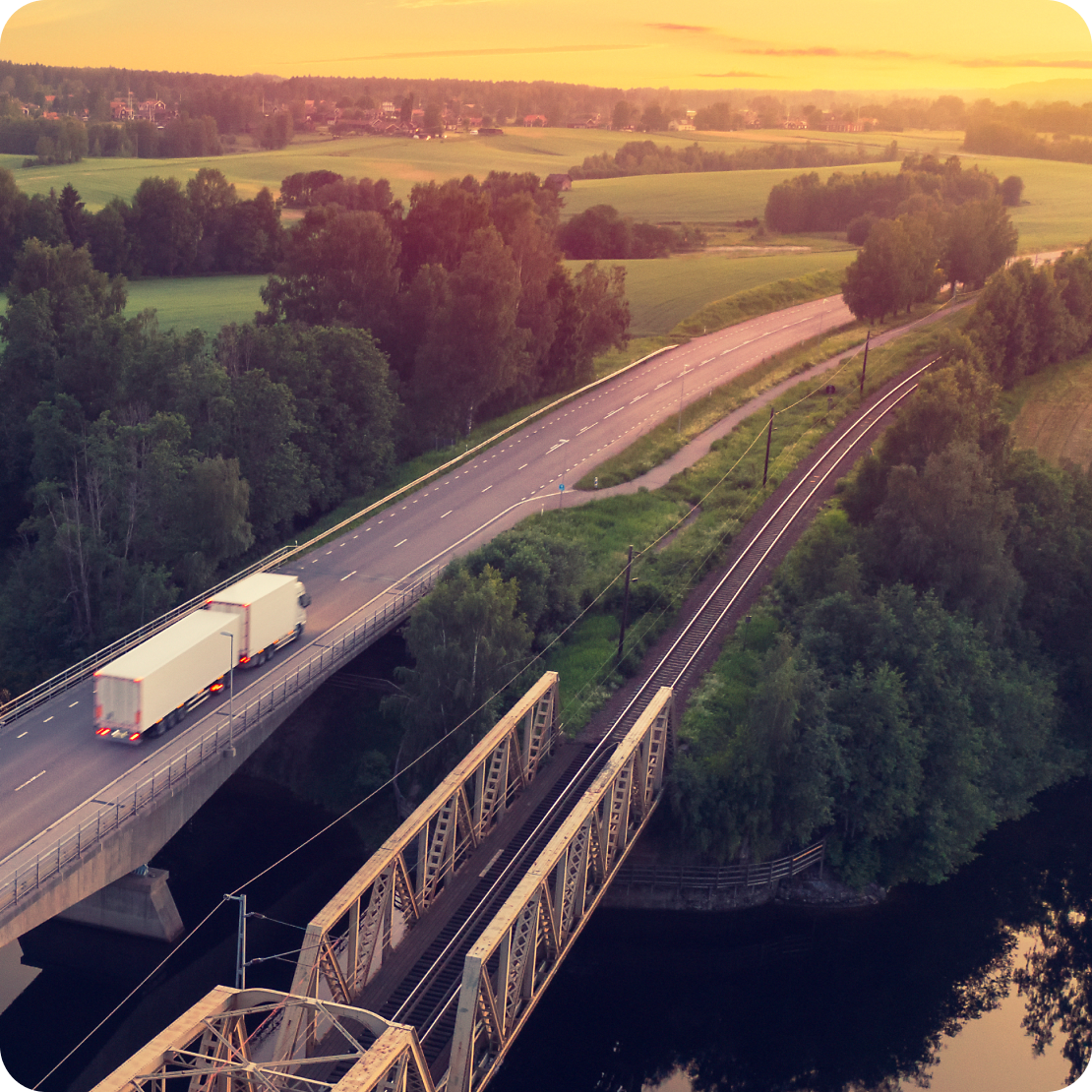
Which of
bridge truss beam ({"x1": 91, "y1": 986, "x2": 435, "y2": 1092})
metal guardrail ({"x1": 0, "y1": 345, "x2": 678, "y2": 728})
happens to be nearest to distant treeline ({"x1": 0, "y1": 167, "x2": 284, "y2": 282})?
metal guardrail ({"x1": 0, "y1": 345, "x2": 678, "y2": 728})

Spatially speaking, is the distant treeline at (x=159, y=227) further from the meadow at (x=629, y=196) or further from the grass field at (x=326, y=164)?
the grass field at (x=326, y=164)

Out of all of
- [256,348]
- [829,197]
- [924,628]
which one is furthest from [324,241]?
[829,197]

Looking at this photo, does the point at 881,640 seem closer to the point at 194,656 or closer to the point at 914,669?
the point at 914,669

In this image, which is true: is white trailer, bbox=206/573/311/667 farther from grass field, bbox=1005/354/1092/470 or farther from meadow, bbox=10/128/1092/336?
meadow, bbox=10/128/1092/336

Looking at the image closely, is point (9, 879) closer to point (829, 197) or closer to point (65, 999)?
point (65, 999)

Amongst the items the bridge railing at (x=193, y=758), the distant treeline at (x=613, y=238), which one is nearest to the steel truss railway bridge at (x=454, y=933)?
the bridge railing at (x=193, y=758)

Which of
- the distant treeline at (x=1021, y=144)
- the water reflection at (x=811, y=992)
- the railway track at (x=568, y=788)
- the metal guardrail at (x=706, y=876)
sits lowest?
the water reflection at (x=811, y=992)

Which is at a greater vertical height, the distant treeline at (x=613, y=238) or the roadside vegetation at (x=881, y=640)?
the distant treeline at (x=613, y=238)
